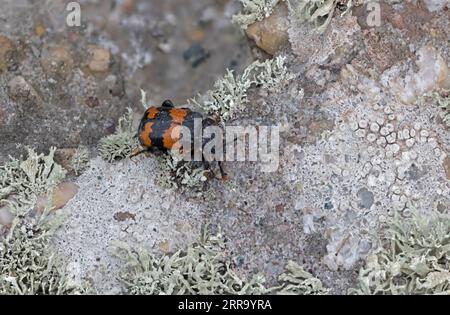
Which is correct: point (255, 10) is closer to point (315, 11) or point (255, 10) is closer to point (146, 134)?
point (315, 11)

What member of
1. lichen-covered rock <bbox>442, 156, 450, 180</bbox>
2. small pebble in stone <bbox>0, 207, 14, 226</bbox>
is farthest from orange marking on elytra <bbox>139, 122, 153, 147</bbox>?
lichen-covered rock <bbox>442, 156, 450, 180</bbox>

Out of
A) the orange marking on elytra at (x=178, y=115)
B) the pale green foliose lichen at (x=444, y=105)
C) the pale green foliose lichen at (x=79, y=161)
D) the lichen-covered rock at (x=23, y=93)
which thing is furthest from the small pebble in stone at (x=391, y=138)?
the lichen-covered rock at (x=23, y=93)

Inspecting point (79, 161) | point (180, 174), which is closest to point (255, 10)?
point (180, 174)

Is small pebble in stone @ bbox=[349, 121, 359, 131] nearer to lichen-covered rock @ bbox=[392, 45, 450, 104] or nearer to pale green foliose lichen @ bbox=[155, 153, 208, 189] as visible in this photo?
lichen-covered rock @ bbox=[392, 45, 450, 104]

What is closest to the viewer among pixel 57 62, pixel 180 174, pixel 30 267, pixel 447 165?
pixel 30 267

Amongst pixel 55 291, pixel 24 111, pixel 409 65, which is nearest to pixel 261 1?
pixel 409 65

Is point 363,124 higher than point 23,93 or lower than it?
lower
